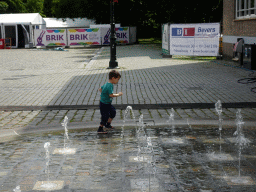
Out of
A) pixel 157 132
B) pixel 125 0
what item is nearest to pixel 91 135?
pixel 157 132

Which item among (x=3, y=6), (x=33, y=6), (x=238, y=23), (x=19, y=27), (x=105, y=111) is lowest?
(x=105, y=111)

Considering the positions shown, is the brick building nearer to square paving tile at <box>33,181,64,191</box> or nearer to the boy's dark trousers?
the boy's dark trousers

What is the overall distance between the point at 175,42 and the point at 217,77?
8633mm

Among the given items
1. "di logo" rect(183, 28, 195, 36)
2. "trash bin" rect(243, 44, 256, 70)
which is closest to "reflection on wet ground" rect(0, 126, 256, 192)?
"trash bin" rect(243, 44, 256, 70)

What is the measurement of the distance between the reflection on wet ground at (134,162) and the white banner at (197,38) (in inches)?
580

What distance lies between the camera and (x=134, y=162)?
5.20 metres

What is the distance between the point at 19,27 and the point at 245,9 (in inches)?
1095

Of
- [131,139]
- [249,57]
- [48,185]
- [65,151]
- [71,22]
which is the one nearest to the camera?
[48,185]

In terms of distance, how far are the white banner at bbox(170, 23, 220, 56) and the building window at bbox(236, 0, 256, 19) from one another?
1.26 meters

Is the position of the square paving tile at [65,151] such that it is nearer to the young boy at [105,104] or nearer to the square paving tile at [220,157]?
the young boy at [105,104]

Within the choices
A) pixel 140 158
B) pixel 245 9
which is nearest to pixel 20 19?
pixel 245 9

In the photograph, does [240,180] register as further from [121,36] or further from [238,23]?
[121,36]

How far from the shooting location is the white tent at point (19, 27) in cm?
4050

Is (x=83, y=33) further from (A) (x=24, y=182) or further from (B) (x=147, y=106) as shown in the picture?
(A) (x=24, y=182)
